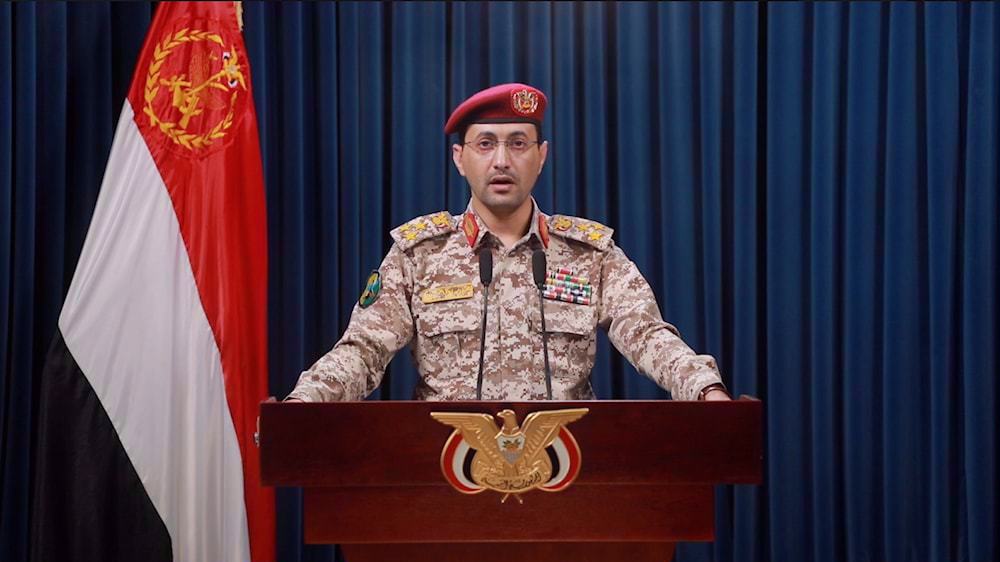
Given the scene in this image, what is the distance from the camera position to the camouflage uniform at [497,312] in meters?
2.23

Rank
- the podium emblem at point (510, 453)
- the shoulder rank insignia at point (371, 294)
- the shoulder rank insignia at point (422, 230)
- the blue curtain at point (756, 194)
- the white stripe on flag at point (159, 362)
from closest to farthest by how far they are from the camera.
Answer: the podium emblem at point (510, 453), the shoulder rank insignia at point (371, 294), the shoulder rank insignia at point (422, 230), the white stripe on flag at point (159, 362), the blue curtain at point (756, 194)

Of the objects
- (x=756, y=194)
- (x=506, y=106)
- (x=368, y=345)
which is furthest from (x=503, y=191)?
(x=756, y=194)

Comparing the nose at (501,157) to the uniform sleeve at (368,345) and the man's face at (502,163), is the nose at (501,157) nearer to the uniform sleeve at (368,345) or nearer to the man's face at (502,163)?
the man's face at (502,163)

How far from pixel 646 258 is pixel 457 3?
3.62ft

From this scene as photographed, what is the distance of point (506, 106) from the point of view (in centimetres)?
231

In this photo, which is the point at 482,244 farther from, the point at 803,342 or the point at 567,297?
the point at 803,342

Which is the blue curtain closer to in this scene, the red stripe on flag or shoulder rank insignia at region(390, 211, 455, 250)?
the red stripe on flag

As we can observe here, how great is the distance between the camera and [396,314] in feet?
7.41

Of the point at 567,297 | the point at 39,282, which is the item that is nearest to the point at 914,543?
the point at 567,297

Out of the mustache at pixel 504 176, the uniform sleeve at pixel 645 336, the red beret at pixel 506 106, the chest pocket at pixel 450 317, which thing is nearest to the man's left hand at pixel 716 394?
the uniform sleeve at pixel 645 336

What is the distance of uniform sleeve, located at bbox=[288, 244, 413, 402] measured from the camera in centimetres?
191

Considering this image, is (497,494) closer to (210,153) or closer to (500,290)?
(500,290)

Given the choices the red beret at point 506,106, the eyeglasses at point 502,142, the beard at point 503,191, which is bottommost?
the beard at point 503,191

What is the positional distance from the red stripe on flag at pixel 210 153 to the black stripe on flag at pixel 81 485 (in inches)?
11.6
